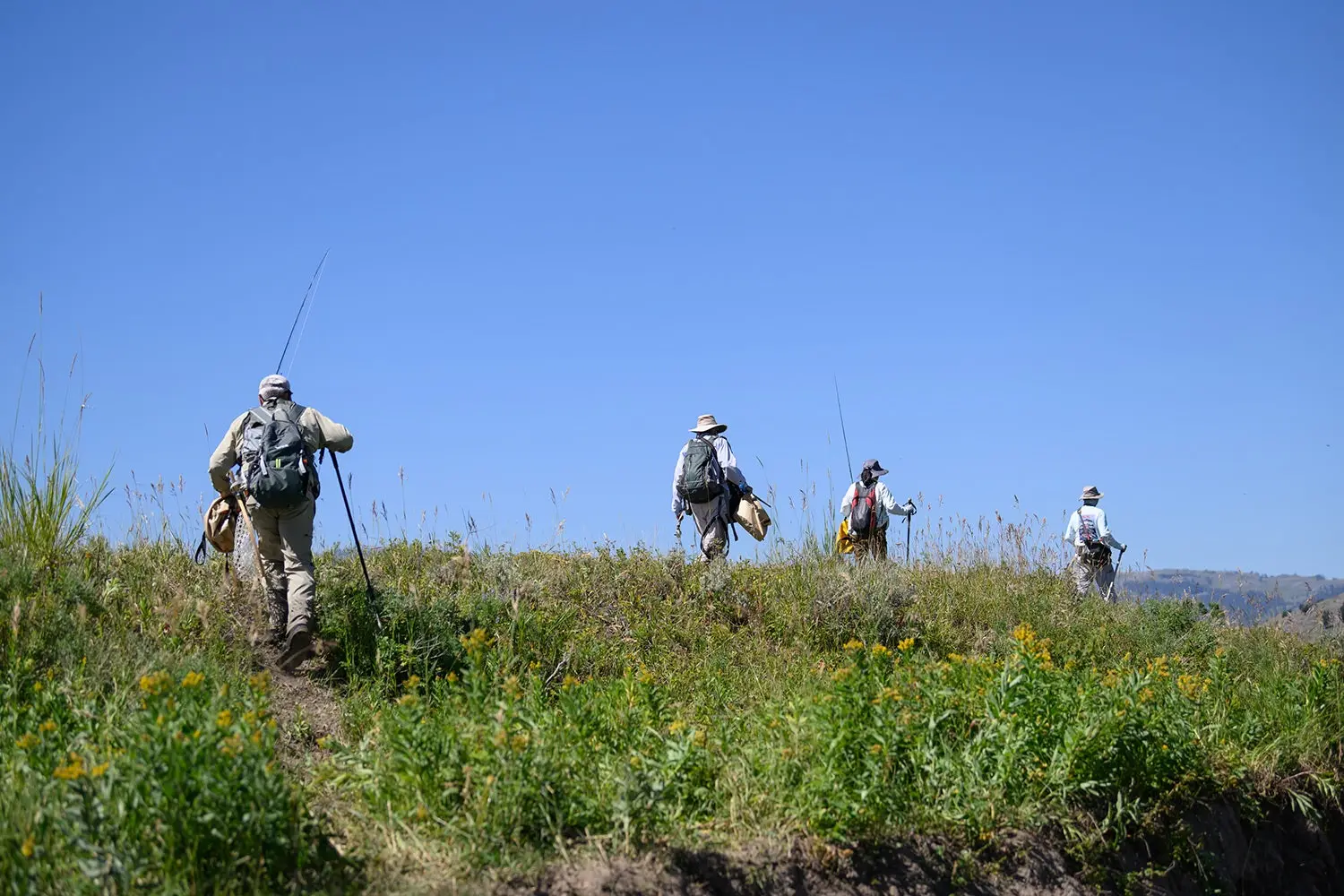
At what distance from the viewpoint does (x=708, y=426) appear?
12.7 meters

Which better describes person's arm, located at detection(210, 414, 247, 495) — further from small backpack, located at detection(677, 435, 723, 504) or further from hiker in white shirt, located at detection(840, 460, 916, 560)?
hiker in white shirt, located at detection(840, 460, 916, 560)

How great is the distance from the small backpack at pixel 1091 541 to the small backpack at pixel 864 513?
2820mm

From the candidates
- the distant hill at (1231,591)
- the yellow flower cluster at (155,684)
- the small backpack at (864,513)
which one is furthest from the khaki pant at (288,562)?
the distant hill at (1231,591)

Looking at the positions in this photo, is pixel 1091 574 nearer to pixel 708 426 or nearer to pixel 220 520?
pixel 708 426

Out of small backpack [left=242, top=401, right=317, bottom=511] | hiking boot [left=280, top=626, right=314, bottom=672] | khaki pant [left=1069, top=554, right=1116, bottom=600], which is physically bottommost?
hiking boot [left=280, top=626, right=314, bottom=672]

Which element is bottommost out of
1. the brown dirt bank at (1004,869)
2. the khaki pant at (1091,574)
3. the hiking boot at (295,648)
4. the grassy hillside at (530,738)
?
the brown dirt bank at (1004,869)

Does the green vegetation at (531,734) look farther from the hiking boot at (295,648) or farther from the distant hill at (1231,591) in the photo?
the distant hill at (1231,591)

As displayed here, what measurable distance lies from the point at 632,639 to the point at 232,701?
13.3ft

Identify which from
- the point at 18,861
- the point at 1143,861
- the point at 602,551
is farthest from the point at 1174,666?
Result: the point at 18,861

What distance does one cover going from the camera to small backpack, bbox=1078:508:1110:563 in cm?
1437

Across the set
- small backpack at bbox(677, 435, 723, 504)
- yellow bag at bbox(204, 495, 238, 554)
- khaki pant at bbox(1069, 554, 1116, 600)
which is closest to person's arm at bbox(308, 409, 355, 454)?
yellow bag at bbox(204, 495, 238, 554)

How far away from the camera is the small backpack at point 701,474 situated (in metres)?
12.3

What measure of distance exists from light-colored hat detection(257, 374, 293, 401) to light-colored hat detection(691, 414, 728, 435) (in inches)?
210

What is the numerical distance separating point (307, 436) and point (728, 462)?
5.40 m
